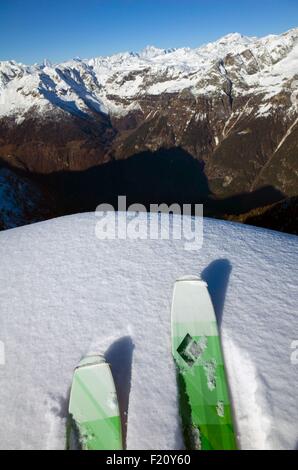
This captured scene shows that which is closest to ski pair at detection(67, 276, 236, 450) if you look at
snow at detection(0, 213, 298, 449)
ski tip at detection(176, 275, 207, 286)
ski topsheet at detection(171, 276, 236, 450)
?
ski topsheet at detection(171, 276, 236, 450)

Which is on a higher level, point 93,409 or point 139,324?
point 139,324

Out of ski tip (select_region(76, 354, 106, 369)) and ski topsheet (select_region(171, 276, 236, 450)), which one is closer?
ski topsheet (select_region(171, 276, 236, 450))

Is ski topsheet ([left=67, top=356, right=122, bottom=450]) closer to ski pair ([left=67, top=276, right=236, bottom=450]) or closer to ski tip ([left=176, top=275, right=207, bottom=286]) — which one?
ski pair ([left=67, top=276, right=236, bottom=450])

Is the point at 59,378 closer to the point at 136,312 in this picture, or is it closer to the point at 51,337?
the point at 51,337

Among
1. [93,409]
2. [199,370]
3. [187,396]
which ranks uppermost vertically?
[199,370]

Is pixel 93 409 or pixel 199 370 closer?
pixel 93 409

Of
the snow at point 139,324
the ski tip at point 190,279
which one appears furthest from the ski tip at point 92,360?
the ski tip at point 190,279

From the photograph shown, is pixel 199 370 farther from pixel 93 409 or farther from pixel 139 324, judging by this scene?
pixel 93 409

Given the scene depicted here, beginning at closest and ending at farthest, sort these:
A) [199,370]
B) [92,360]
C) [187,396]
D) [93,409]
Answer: [93,409], [187,396], [199,370], [92,360]

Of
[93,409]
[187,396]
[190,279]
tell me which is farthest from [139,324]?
[93,409]
